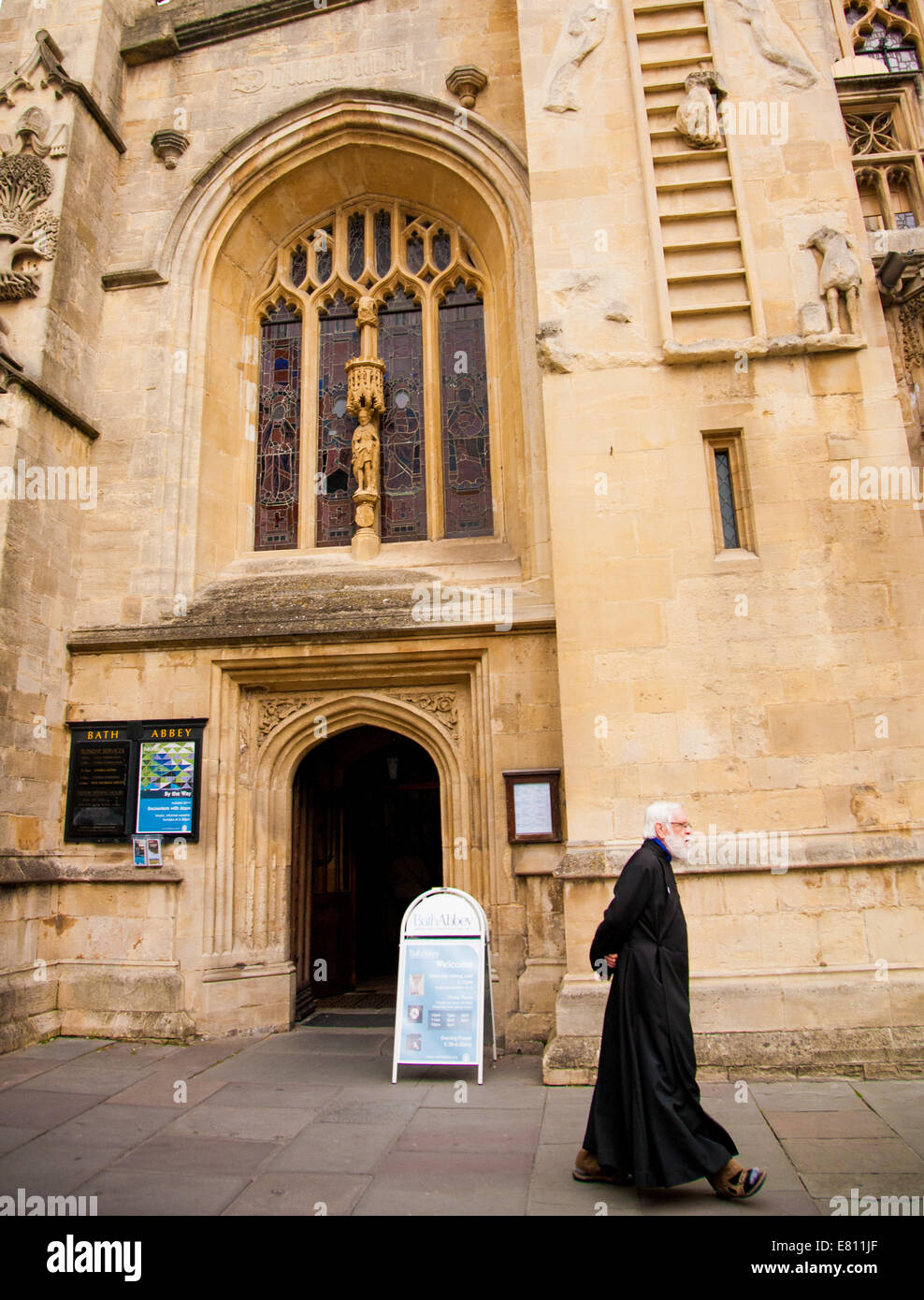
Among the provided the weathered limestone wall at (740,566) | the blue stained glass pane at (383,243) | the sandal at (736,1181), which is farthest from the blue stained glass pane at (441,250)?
the sandal at (736,1181)

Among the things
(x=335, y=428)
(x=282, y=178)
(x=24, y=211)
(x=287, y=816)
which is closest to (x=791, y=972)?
(x=287, y=816)

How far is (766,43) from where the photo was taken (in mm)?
7086

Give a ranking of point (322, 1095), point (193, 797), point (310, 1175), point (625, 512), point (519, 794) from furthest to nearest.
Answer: point (193, 797) → point (519, 794) → point (625, 512) → point (322, 1095) → point (310, 1175)

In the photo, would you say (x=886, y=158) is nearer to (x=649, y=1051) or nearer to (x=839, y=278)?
(x=839, y=278)

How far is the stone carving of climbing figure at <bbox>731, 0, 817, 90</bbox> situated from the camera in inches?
275

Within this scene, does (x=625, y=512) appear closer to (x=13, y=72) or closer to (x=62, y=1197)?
(x=62, y=1197)

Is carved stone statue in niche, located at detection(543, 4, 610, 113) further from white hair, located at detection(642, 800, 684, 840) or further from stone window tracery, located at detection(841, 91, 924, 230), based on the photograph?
white hair, located at detection(642, 800, 684, 840)

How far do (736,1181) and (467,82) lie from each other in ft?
30.1

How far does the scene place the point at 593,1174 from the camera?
3689mm

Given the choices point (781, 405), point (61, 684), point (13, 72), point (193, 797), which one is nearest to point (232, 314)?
point (13, 72)

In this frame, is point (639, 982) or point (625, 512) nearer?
point (639, 982)

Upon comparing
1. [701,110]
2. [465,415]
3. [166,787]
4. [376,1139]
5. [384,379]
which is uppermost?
[701,110]

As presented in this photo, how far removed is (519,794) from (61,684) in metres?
4.17

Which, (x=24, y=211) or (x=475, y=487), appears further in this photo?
(x=475, y=487)
